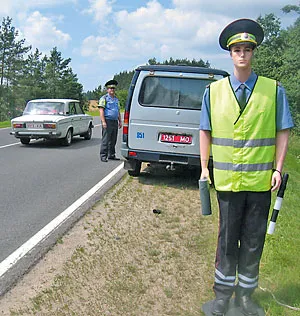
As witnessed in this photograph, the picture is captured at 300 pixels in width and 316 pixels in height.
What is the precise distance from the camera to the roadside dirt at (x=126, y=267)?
3459mm

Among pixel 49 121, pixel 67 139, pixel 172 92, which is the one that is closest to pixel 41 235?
pixel 172 92

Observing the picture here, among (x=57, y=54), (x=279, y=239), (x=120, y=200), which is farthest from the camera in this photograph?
(x=57, y=54)

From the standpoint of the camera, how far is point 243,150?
318 centimetres

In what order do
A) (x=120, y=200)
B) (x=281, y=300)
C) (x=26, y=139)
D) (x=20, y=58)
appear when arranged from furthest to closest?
(x=20, y=58)
(x=26, y=139)
(x=120, y=200)
(x=281, y=300)

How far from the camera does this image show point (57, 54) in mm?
84812

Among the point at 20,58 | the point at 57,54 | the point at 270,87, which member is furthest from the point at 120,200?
the point at 57,54

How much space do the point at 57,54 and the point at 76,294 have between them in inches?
3383

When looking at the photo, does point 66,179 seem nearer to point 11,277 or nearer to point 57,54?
point 11,277

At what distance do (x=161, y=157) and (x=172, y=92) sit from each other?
125 cm

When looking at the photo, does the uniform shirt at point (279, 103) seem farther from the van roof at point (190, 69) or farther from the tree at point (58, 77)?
the tree at point (58, 77)

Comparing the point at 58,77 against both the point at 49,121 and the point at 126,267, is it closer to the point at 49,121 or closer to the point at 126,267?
the point at 49,121

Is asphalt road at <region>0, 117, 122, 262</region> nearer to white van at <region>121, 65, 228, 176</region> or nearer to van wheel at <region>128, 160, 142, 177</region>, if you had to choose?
van wheel at <region>128, 160, 142, 177</region>

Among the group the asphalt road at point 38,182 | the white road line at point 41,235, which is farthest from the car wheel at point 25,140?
the white road line at point 41,235

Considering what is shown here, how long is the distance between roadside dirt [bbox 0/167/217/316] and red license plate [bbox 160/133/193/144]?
5.60 ft
